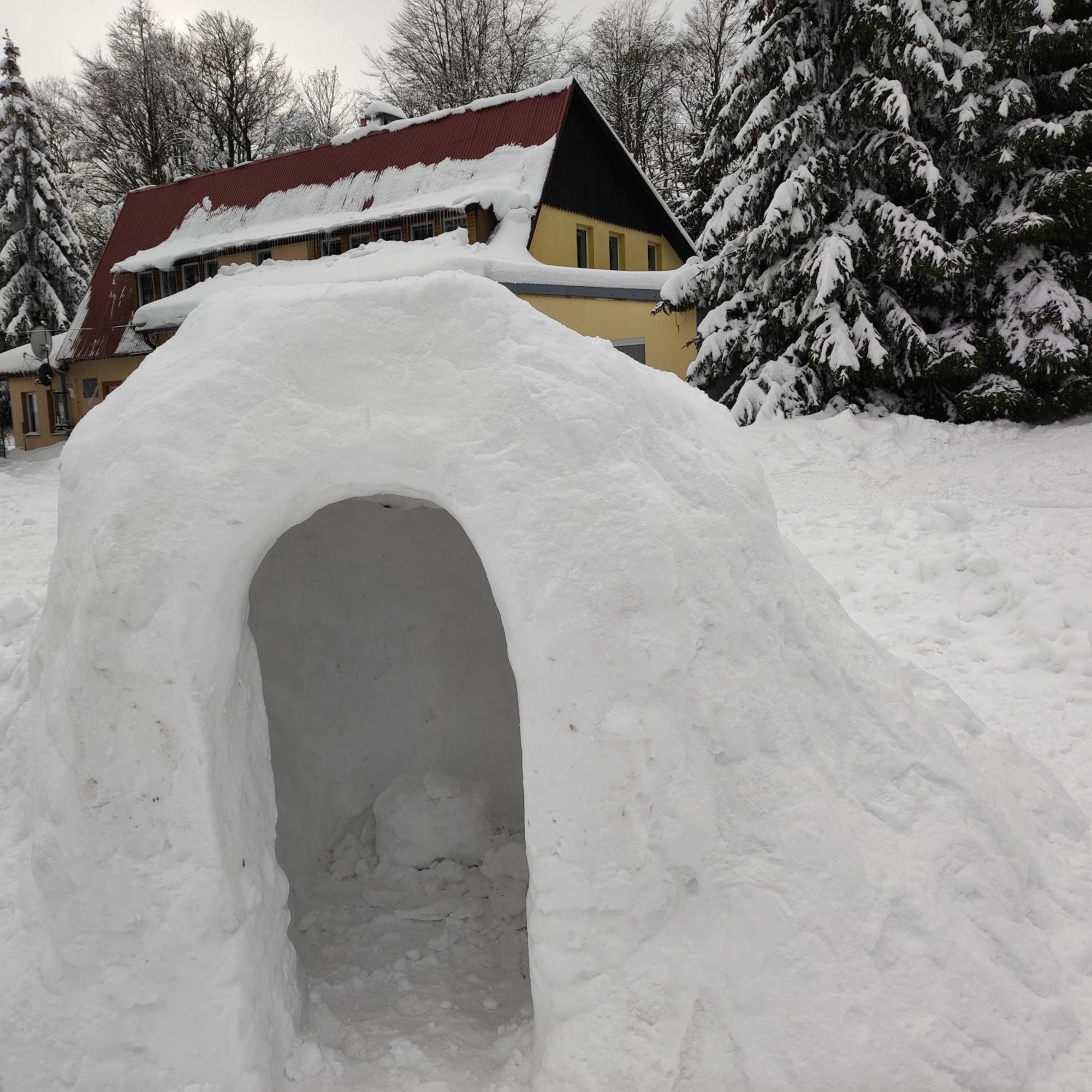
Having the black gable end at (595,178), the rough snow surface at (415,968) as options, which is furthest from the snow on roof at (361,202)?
the rough snow surface at (415,968)

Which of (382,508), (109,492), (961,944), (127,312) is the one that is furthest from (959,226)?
(127,312)

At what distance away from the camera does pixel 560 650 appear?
9.57ft

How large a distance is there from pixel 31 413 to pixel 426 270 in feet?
47.8

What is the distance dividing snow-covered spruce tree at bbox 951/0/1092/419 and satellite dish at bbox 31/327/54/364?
17.0 metres

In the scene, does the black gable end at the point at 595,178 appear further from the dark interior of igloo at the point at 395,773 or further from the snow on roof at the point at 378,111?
the dark interior of igloo at the point at 395,773

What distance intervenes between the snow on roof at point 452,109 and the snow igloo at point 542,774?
13758 millimetres

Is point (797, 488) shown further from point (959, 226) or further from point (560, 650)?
point (560, 650)

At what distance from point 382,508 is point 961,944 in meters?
3.53

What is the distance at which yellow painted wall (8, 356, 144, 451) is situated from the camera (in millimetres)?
18688

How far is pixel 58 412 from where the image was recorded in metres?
20.5

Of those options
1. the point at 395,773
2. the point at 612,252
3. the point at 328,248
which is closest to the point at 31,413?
the point at 328,248

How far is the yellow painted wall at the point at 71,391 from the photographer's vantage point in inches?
736

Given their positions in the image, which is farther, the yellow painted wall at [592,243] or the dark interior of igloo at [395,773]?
the yellow painted wall at [592,243]

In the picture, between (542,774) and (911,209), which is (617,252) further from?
(542,774)
